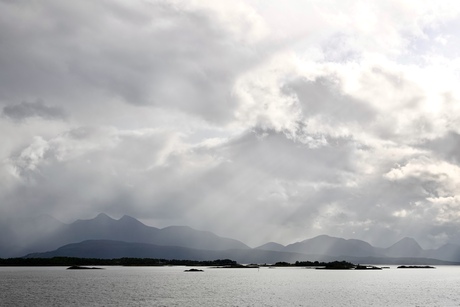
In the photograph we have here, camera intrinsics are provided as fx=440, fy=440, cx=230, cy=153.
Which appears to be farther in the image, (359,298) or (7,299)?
(359,298)

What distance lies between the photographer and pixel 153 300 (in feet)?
424

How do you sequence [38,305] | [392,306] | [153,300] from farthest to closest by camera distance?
[153,300] → [392,306] → [38,305]

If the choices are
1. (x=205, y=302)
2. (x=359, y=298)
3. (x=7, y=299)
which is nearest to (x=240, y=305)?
(x=205, y=302)

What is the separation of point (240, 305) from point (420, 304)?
51.7 m

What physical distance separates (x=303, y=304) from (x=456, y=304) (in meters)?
43.9

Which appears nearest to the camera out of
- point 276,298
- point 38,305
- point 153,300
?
point 38,305

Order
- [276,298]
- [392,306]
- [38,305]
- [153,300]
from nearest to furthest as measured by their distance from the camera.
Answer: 1. [38,305]
2. [392,306]
3. [153,300]
4. [276,298]

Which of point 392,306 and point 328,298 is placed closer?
point 392,306

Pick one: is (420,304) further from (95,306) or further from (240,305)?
(95,306)

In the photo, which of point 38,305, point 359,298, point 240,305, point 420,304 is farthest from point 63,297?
point 420,304

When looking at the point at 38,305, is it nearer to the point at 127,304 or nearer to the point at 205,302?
the point at 127,304

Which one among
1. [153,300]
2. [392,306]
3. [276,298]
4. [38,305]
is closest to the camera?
[38,305]

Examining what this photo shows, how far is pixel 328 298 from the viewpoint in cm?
14225

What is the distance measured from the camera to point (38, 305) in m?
113
